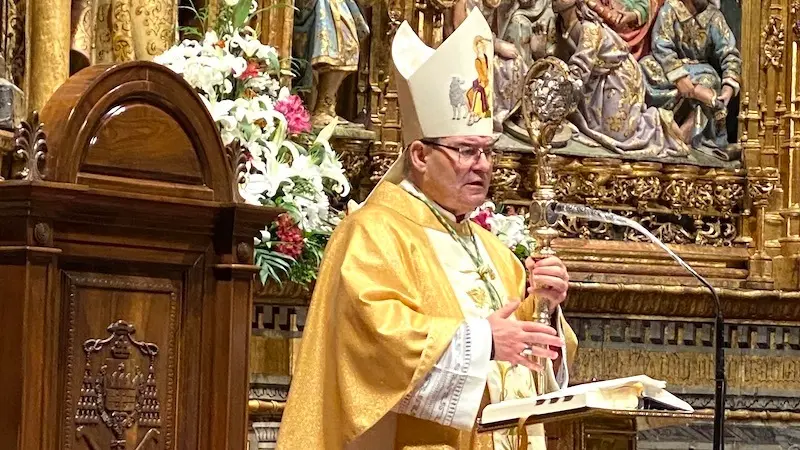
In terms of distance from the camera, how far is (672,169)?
793cm

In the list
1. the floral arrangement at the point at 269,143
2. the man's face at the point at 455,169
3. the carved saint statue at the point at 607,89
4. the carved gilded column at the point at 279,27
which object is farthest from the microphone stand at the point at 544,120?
the carved saint statue at the point at 607,89

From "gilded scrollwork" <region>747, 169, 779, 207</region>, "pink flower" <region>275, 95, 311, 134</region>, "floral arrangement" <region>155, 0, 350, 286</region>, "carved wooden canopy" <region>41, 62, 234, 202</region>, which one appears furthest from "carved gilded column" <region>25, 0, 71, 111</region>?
"gilded scrollwork" <region>747, 169, 779, 207</region>

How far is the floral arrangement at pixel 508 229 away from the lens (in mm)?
6492

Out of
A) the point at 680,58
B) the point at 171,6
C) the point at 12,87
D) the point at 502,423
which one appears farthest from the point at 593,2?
the point at 502,423

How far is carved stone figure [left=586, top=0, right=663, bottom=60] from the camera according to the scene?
7945 mm

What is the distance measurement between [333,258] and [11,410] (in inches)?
40.9

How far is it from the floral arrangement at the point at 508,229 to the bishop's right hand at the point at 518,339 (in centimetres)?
207

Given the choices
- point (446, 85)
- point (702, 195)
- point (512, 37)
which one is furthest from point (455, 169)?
point (702, 195)

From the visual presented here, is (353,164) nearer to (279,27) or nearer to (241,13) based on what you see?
(279,27)

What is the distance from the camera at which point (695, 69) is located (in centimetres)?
816

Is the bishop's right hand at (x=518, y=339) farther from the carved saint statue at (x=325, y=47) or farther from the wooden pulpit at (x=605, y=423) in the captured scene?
the carved saint statue at (x=325, y=47)

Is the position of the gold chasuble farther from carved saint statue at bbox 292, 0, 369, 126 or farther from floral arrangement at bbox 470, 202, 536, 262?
carved saint statue at bbox 292, 0, 369, 126

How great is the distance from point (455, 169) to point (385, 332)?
0.58m

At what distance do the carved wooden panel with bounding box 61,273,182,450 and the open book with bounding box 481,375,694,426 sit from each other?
2.62ft
